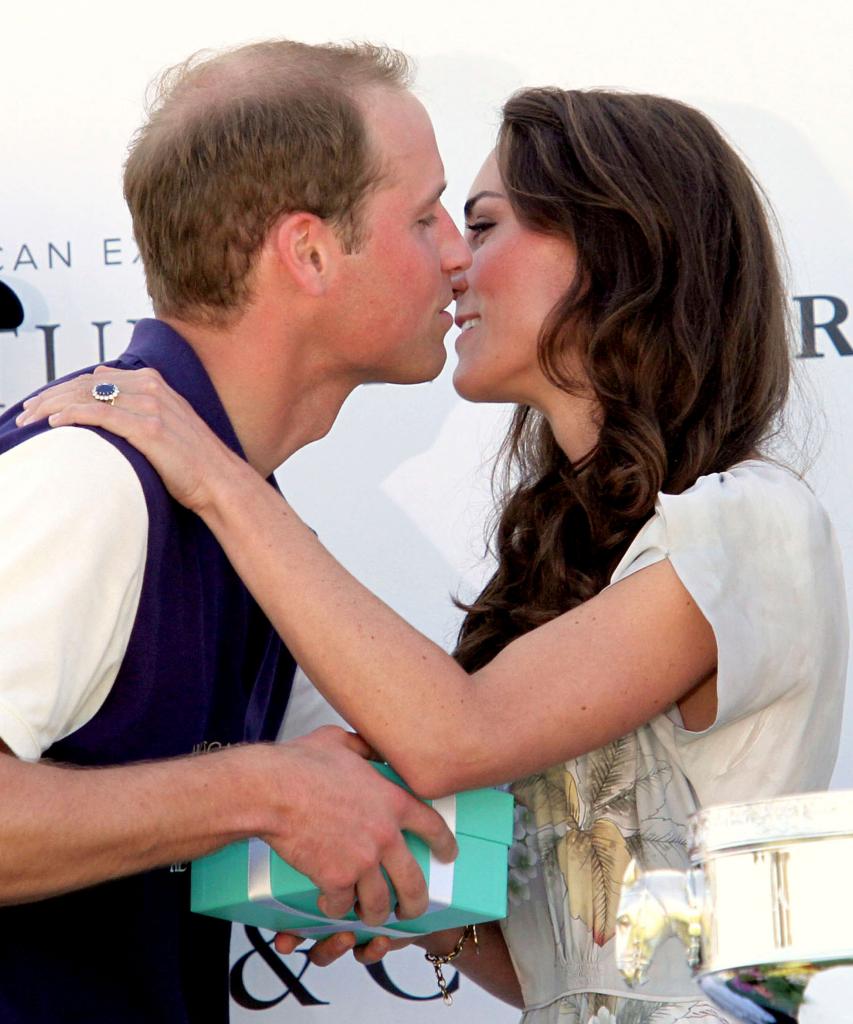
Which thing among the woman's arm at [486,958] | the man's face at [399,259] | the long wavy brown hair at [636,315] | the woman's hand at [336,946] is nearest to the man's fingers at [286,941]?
the woman's hand at [336,946]

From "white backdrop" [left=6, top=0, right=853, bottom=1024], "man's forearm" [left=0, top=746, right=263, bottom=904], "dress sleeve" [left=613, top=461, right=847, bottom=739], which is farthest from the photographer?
"white backdrop" [left=6, top=0, right=853, bottom=1024]

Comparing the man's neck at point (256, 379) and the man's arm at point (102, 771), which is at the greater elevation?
the man's neck at point (256, 379)

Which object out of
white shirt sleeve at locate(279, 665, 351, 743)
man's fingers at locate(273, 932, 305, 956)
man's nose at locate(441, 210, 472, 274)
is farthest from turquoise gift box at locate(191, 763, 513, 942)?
man's nose at locate(441, 210, 472, 274)

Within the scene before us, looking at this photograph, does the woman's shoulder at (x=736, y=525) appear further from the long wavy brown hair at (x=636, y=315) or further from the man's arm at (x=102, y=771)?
the man's arm at (x=102, y=771)

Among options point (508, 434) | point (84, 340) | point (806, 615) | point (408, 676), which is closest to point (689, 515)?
point (806, 615)

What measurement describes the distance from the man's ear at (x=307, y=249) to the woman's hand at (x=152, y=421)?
0.77 feet

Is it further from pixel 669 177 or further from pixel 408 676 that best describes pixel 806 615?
pixel 669 177

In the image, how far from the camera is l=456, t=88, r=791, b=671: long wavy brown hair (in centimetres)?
178

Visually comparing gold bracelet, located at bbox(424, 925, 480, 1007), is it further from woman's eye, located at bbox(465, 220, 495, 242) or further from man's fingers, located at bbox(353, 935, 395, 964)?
woman's eye, located at bbox(465, 220, 495, 242)

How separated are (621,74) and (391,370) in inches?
24.4

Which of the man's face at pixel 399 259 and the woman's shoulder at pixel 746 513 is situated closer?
the woman's shoulder at pixel 746 513

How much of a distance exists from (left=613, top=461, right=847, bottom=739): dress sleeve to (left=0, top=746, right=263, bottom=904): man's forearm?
1.52 ft

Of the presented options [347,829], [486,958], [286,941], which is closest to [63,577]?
[347,829]

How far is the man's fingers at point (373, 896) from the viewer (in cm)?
141
